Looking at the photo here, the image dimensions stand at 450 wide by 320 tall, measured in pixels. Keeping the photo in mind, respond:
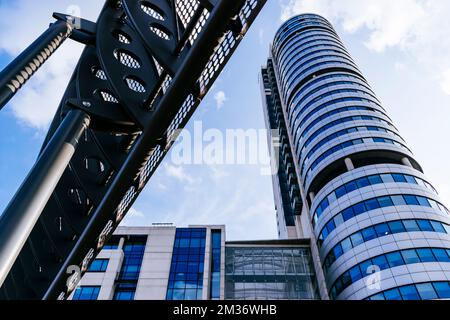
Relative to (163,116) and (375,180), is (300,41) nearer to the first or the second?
(375,180)

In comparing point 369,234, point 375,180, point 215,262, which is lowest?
point 369,234

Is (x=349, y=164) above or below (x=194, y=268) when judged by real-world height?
above

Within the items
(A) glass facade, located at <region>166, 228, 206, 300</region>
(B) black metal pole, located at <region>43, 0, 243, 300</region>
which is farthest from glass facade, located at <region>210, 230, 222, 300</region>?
(B) black metal pole, located at <region>43, 0, 243, 300</region>

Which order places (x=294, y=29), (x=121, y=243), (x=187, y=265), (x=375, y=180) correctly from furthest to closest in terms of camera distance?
(x=294, y=29), (x=121, y=243), (x=187, y=265), (x=375, y=180)

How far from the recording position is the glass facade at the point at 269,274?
35250 millimetres

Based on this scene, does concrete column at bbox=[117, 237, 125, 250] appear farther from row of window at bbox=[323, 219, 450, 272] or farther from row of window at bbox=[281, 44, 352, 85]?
row of window at bbox=[281, 44, 352, 85]

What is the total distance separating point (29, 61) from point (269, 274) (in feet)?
117

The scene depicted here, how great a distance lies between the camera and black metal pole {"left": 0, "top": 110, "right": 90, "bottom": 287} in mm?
3182

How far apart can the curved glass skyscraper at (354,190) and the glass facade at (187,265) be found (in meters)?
12.1

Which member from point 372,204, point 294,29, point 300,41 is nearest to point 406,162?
point 372,204

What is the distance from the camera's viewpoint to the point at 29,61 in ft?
15.3

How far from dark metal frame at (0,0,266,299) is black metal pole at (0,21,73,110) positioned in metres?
0.03

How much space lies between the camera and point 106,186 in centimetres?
707
